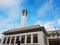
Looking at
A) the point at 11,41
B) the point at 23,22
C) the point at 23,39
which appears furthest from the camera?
the point at 23,22

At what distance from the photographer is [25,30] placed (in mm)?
19406

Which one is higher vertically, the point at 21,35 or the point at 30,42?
the point at 21,35

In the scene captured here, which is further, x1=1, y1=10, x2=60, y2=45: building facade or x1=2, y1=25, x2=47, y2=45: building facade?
x1=1, y1=10, x2=60, y2=45: building facade

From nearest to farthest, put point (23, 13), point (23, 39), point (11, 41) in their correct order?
point (23, 39) → point (11, 41) → point (23, 13)

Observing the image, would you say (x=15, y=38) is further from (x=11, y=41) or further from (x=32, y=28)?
(x=32, y=28)

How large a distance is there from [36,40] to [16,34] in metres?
5.81

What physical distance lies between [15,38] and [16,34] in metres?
1.03

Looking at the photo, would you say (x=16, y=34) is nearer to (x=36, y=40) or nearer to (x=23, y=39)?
(x=23, y=39)

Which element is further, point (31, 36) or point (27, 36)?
point (27, 36)

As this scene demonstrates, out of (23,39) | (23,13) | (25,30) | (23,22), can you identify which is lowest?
(23,39)

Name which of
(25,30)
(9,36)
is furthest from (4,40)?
(25,30)

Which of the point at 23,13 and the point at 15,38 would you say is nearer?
the point at 15,38

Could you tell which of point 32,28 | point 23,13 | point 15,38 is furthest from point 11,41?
point 23,13

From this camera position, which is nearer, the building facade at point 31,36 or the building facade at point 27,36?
the building facade at point 27,36
